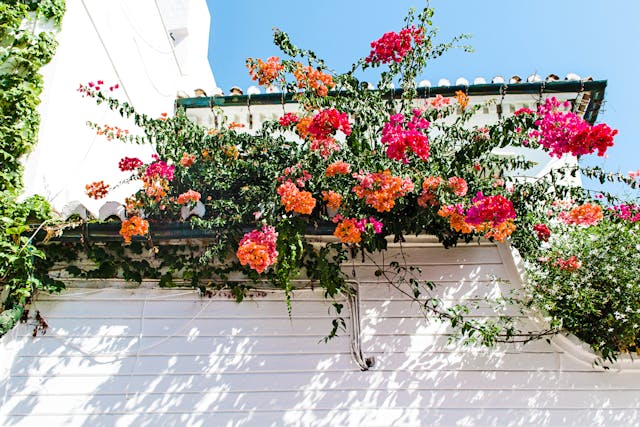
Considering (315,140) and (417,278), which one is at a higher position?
(315,140)

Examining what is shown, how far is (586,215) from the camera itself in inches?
184

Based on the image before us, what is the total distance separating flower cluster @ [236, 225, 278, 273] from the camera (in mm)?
4383

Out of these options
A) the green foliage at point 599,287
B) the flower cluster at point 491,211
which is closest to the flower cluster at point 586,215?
the green foliage at point 599,287

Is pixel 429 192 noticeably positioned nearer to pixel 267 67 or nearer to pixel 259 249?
pixel 259 249

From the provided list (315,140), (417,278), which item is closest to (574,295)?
(417,278)

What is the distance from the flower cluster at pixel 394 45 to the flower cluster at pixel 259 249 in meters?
2.00

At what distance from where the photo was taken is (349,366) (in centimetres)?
475

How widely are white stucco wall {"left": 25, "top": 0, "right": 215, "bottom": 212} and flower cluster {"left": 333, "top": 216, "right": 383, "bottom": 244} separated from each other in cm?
291

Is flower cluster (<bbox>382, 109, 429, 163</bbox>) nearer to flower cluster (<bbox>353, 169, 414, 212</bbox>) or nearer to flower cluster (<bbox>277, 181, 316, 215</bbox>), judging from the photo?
flower cluster (<bbox>353, 169, 414, 212</bbox>)

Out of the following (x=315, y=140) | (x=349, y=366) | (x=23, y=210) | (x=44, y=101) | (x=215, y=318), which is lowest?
(x=349, y=366)

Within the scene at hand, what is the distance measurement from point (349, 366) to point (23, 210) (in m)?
3.20

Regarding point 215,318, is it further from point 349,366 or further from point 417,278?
point 417,278

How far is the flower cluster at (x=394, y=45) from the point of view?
5301mm

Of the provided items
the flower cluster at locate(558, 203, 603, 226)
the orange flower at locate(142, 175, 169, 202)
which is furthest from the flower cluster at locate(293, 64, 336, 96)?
the flower cluster at locate(558, 203, 603, 226)
